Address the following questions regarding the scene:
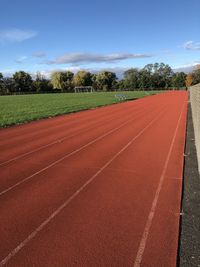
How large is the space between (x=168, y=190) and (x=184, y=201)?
1.85 feet

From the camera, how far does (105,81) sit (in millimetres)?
132125

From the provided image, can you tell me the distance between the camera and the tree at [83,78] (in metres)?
134

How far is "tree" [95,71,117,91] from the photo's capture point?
131700 millimetres

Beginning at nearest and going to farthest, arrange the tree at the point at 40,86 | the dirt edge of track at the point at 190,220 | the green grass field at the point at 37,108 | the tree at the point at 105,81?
1. the dirt edge of track at the point at 190,220
2. the green grass field at the point at 37,108
3. the tree at the point at 40,86
4. the tree at the point at 105,81

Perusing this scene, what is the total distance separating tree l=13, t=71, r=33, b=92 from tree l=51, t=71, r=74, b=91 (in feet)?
58.4

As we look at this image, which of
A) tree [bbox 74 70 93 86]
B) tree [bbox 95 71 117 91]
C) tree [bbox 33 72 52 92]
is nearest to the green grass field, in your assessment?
tree [bbox 33 72 52 92]

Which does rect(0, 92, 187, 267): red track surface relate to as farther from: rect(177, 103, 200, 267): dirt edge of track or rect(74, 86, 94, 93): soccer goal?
rect(74, 86, 94, 93): soccer goal

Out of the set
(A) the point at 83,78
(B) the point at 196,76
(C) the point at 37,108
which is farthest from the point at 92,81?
(C) the point at 37,108

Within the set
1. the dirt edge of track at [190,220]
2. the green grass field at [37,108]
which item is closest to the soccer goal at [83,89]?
the green grass field at [37,108]

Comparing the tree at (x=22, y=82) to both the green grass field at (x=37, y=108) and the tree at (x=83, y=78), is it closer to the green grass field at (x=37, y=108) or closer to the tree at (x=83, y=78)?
the tree at (x=83, y=78)

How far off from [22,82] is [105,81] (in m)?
37.3

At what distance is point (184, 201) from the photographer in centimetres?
547

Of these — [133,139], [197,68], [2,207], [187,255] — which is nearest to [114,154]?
[133,139]

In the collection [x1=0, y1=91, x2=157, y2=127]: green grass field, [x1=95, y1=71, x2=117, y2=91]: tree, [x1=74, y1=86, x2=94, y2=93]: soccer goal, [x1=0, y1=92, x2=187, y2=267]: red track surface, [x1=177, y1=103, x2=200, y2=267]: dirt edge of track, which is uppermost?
[x1=95, y1=71, x2=117, y2=91]: tree
